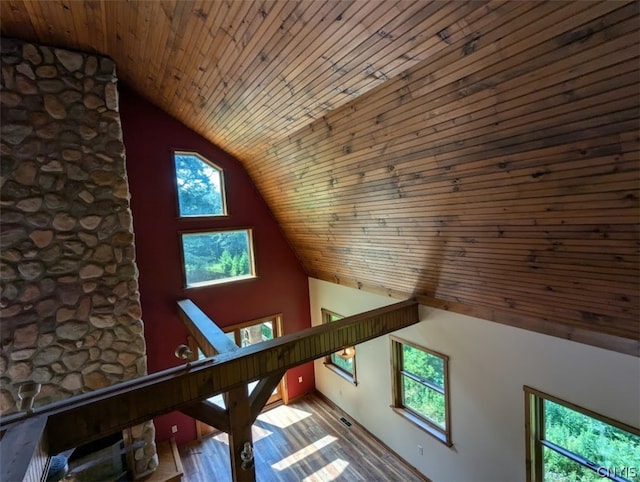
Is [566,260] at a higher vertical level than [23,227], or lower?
lower

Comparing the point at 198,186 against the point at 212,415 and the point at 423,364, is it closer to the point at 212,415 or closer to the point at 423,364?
the point at 212,415

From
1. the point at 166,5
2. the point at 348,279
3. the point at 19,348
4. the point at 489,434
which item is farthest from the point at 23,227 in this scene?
the point at 489,434

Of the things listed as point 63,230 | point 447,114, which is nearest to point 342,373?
point 63,230

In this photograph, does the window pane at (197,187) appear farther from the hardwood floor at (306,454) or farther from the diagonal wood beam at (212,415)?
the hardwood floor at (306,454)

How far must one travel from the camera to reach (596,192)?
2.04 metres

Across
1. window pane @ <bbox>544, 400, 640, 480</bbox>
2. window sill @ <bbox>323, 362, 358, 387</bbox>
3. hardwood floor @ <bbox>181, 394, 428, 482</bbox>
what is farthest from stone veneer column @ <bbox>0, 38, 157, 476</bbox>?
window pane @ <bbox>544, 400, 640, 480</bbox>

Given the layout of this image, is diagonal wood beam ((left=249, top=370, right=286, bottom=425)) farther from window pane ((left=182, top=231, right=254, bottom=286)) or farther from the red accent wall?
window pane ((left=182, top=231, right=254, bottom=286))

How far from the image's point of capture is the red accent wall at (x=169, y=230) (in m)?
4.73

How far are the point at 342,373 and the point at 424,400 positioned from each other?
1821 millimetres

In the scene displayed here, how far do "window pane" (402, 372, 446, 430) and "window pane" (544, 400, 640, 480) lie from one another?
1.30m

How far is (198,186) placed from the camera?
17.2ft

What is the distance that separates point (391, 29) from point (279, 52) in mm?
841

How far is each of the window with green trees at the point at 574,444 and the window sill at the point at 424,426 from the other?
1.02 m

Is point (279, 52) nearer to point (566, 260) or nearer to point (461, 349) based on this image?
point (566, 260)
